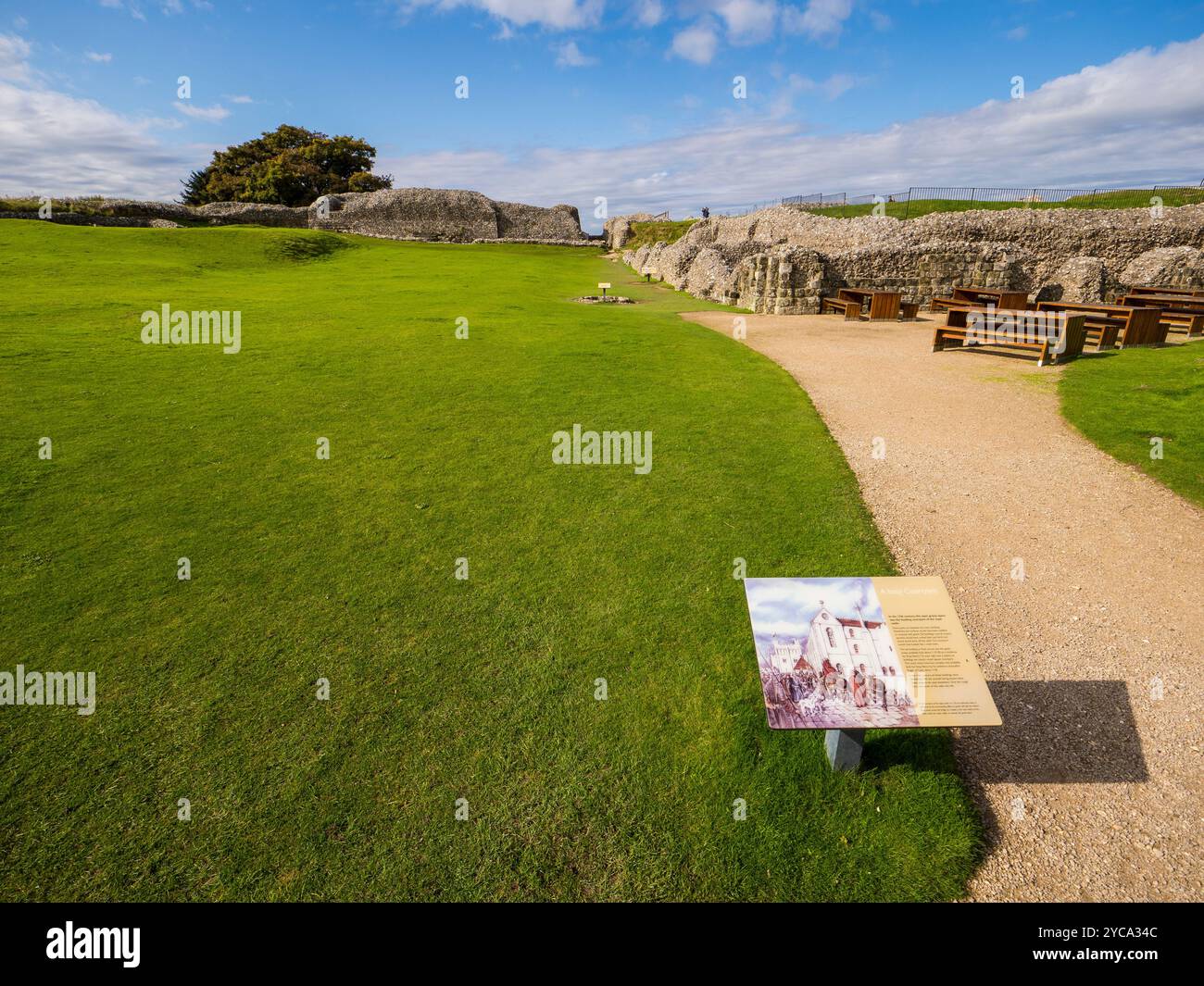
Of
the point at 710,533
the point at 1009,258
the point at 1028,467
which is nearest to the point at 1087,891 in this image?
the point at 710,533

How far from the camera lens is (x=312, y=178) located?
221 ft

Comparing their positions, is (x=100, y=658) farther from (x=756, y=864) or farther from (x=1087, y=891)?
(x=1087, y=891)

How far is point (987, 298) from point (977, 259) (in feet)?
17.5

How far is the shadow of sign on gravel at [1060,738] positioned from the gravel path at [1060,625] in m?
0.01

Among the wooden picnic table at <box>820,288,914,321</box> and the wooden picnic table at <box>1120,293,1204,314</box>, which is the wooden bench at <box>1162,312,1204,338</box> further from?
the wooden picnic table at <box>820,288,914,321</box>

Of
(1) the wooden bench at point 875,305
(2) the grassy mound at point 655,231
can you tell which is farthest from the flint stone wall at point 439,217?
(1) the wooden bench at point 875,305

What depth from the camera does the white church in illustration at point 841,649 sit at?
404 centimetres

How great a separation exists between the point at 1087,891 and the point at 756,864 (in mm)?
2078

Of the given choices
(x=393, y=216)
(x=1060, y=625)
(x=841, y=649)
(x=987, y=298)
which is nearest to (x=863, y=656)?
(x=841, y=649)

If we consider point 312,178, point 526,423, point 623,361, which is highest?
point 312,178

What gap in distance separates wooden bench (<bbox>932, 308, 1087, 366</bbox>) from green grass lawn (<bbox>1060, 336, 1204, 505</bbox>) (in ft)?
2.03

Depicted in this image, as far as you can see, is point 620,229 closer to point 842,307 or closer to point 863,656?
point 842,307

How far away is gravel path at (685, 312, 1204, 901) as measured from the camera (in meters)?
4.03
